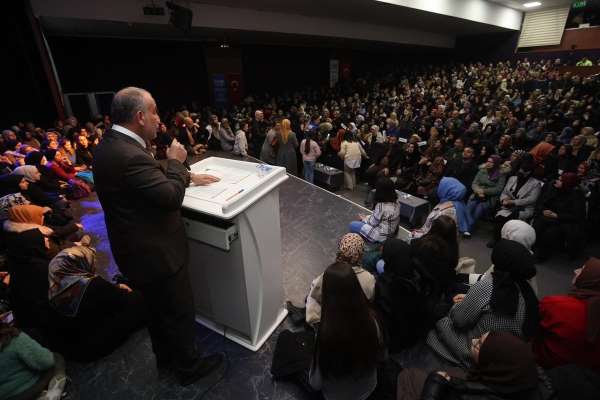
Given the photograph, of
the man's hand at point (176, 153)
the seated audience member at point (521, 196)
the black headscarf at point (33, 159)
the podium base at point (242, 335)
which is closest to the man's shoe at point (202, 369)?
the podium base at point (242, 335)

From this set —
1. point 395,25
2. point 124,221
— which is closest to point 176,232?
point 124,221

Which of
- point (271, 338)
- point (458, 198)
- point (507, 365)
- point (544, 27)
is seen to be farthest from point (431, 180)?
point (544, 27)

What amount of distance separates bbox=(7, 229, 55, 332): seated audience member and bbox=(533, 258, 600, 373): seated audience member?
111 inches

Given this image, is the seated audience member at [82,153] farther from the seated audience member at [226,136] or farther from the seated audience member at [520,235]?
the seated audience member at [520,235]

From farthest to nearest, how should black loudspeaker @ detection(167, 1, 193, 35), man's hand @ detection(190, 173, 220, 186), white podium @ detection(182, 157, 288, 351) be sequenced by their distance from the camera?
black loudspeaker @ detection(167, 1, 193, 35) < man's hand @ detection(190, 173, 220, 186) < white podium @ detection(182, 157, 288, 351)

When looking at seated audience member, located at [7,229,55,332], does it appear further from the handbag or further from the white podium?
the handbag

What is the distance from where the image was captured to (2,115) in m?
6.61

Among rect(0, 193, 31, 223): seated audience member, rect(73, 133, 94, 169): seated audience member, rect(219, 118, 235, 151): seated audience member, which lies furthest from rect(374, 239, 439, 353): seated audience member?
rect(73, 133, 94, 169): seated audience member

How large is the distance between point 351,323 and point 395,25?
40.7 feet

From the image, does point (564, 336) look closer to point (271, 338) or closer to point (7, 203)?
point (271, 338)

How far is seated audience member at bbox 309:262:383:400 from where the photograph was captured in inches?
47.1

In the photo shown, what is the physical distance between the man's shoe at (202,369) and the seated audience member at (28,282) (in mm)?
907

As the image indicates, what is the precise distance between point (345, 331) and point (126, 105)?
1.27 meters

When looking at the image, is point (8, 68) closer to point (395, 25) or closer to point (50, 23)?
point (50, 23)
